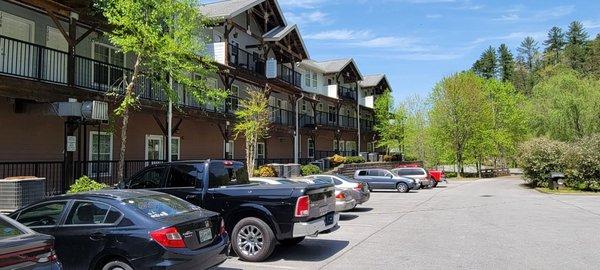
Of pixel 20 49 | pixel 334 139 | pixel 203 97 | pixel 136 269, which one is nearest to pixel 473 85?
pixel 334 139

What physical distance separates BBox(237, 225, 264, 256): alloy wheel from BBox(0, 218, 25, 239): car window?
4734 mm

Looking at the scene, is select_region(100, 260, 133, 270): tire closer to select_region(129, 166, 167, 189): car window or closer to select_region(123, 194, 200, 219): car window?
select_region(123, 194, 200, 219): car window

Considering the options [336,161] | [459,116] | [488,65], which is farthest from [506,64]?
[336,161]

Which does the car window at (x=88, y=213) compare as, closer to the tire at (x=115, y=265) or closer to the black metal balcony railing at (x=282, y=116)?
the tire at (x=115, y=265)

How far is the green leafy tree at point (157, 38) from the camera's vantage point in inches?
550

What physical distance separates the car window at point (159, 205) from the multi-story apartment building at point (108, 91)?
8126mm

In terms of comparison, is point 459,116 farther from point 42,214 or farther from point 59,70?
point 42,214

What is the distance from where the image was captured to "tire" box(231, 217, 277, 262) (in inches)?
369

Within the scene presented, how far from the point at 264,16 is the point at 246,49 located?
254 centimetres

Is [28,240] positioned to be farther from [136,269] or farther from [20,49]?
[20,49]

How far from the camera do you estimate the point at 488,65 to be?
120125mm

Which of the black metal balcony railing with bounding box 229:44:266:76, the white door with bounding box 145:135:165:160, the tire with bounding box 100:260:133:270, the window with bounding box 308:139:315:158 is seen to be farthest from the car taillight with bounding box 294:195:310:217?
the window with bounding box 308:139:315:158

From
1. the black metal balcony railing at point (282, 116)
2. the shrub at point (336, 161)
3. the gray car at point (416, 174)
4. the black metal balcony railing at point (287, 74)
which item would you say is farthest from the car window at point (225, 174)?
the shrub at point (336, 161)

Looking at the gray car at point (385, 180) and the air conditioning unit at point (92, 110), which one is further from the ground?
the air conditioning unit at point (92, 110)
